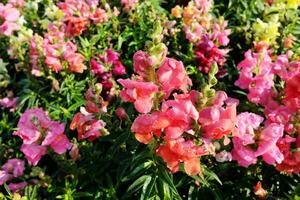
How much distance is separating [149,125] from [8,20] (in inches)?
92.7

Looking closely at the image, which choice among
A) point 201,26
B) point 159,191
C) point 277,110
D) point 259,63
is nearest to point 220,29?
point 201,26

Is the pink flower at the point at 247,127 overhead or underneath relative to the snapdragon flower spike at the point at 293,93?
underneath

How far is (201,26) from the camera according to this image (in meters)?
3.71

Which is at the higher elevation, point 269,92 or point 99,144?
point 269,92

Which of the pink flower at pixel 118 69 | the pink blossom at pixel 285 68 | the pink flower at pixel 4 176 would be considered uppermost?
the pink blossom at pixel 285 68

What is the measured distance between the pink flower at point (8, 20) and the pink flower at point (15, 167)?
1.27m

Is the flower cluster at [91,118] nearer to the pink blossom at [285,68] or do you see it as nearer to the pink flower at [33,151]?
the pink flower at [33,151]

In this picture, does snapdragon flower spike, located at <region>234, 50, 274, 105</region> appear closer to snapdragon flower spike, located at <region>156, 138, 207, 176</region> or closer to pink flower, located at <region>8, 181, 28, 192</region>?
snapdragon flower spike, located at <region>156, 138, 207, 176</region>

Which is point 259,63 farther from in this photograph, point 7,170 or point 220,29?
point 7,170

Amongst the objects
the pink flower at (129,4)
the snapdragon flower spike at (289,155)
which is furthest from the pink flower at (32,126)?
the pink flower at (129,4)

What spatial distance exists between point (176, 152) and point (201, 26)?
1.89 metres

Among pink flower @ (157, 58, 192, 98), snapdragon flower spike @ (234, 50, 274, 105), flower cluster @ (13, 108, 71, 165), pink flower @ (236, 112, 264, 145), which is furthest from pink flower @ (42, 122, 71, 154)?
snapdragon flower spike @ (234, 50, 274, 105)

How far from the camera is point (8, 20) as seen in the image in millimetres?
3912

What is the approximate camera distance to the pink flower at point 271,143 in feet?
7.45
